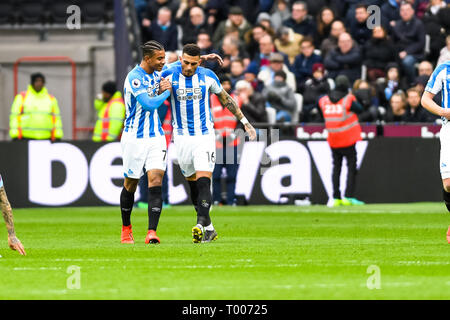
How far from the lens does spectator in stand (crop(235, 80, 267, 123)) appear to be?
21891 millimetres

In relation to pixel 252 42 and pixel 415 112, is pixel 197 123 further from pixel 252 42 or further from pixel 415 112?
pixel 252 42

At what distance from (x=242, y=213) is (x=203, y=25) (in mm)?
7011

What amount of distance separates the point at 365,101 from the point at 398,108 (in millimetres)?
623

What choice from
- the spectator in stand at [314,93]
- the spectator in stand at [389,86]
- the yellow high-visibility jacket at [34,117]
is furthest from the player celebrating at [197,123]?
the spectator in stand at [389,86]

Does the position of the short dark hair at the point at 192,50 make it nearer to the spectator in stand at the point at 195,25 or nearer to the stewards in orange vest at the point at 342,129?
the stewards in orange vest at the point at 342,129

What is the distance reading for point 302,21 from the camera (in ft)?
80.0

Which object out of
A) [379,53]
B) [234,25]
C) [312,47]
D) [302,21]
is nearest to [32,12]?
[234,25]

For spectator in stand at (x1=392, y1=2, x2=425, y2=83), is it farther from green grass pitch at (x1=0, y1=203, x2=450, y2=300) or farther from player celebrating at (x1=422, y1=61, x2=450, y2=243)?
player celebrating at (x1=422, y1=61, x2=450, y2=243)

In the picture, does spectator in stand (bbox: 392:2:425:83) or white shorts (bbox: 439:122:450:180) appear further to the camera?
spectator in stand (bbox: 392:2:425:83)

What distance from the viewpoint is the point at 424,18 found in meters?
23.7

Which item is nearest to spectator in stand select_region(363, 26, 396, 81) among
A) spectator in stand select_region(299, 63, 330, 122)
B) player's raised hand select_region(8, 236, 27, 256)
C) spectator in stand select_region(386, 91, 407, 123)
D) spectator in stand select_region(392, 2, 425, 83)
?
spectator in stand select_region(392, 2, 425, 83)

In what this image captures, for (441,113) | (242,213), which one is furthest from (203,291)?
(242,213)

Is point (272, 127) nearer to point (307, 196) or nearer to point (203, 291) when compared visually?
point (307, 196)

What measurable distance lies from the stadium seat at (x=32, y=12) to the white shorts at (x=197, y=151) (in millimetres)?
14856
